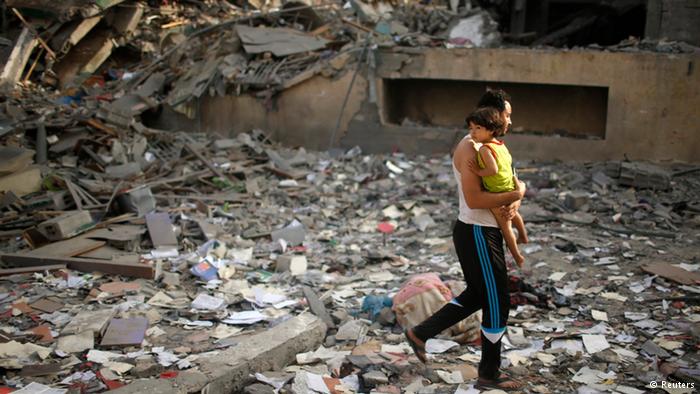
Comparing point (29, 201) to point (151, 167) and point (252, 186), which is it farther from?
point (252, 186)

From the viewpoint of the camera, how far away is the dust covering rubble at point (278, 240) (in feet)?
15.1

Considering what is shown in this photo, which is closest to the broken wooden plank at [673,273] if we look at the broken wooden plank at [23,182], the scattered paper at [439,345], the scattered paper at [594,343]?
the scattered paper at [594,343]

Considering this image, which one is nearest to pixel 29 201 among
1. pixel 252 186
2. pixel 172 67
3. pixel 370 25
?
pixel 252 186

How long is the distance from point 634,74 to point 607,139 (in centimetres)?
102

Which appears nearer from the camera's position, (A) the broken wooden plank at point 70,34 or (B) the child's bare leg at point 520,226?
(B) the child's bare leg at point 520,226

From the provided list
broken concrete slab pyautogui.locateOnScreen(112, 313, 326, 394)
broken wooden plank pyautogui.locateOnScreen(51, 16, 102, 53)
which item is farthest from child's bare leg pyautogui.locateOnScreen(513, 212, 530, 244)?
broken wooden plank pyautogui.locateOnScreen(51, 16, 102, 53)

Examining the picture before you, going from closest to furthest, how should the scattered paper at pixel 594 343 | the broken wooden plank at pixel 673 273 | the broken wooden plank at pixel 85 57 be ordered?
the scattered paper at pixel 594 343 < the broken wooden plank at pixel 673 273 < the broken wooden plank at pixel 85 57

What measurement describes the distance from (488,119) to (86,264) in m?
4.24

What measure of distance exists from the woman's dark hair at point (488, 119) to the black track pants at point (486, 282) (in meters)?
0.58

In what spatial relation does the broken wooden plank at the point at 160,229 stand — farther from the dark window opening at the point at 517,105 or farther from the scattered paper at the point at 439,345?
the dark window opening at the point at 517,105

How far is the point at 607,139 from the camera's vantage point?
10.1 m

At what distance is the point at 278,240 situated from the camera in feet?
24.6

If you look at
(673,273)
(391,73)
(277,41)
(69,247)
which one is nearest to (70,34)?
(277,41)

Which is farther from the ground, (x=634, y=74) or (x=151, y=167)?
(x=634, y=74)
